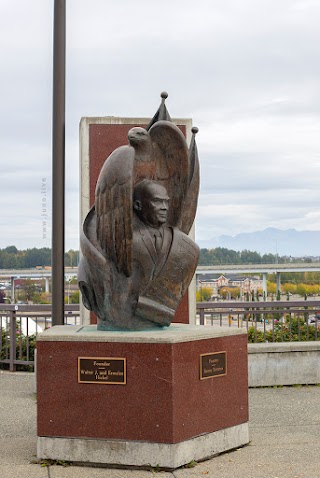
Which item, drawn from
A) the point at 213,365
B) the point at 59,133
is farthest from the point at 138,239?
the point at 59,133

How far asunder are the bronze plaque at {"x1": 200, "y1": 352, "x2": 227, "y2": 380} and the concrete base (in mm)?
572

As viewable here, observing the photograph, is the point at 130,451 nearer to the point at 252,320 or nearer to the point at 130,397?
the point at 130,397

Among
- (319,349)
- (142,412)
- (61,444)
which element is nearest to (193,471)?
(142,412)

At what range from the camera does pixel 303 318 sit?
12594mm

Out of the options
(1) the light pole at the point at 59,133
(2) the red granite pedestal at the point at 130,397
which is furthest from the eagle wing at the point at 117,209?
(1) the light pole at the point at 59,133

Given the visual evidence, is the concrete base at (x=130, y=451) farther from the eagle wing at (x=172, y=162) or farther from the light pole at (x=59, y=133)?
the light pole at (x=59, y=133)

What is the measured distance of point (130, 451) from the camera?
21.7 feet

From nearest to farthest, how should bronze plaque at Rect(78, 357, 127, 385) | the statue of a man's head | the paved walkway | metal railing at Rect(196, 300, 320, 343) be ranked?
the paved walkway → bronze plaque at Rect(78, 357, 127, 385) → the statue of a man's head → metal railing at Rect(196, 300, 320, 343)

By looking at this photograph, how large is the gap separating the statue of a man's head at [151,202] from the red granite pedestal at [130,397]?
112cm

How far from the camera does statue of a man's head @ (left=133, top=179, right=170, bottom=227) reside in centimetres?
722

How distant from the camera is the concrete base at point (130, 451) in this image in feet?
21.5

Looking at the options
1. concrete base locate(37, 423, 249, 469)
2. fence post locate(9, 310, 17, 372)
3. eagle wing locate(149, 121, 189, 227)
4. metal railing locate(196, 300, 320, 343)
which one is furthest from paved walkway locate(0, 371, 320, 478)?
eagle wing locate(149, 121, 189, 227)

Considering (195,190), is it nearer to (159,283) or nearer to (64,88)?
(159,283)

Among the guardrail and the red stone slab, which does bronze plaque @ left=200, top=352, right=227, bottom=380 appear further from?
the guardrail
